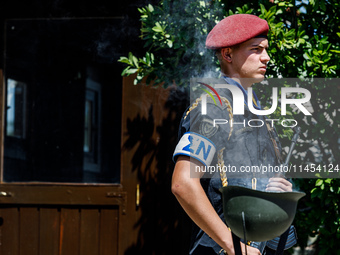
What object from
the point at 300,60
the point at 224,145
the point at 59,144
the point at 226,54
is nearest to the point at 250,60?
the point at 226,54

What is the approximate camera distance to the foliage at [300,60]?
443cm

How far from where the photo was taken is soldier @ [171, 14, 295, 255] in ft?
7.82

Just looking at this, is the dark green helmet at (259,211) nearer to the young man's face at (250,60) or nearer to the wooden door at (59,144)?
the young man's face at (250,60)

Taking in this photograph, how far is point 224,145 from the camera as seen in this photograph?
2.56m

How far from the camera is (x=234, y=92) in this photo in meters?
2.71

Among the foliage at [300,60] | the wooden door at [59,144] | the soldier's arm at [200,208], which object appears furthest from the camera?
the wooden door at [59,144]

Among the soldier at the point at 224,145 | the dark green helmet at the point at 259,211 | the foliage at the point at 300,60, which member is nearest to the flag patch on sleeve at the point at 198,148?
the soldier at the point at 224,145

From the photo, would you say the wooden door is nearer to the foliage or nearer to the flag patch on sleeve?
the foliage

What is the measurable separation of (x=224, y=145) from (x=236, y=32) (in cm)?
57

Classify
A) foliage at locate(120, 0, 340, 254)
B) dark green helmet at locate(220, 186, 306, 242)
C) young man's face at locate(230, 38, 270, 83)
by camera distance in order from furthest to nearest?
foliage at locate(120, 0, 340, 254), young man's face at locate(230, 38, 270, 83), dark green helmet at locate(220, 186, 306, 242)

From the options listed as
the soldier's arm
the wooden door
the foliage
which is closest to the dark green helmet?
the soldier's arm

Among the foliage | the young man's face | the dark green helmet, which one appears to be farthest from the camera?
the foliage

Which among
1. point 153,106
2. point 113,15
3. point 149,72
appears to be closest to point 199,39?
point 149,72

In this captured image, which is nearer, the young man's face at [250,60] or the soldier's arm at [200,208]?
the soldier's arm at [200,208]
